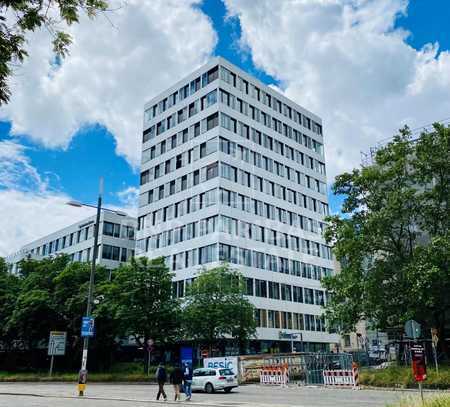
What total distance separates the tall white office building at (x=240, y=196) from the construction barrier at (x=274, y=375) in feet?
59.9

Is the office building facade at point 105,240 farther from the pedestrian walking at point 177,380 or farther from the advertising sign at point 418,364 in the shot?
the advertising sign at point 418,364

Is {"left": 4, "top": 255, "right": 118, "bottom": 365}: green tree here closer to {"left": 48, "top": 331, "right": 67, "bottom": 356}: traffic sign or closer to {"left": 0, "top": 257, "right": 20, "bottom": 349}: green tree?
{"left": 0, "top": 257, "right": 20, "bottom": 349}: green tree

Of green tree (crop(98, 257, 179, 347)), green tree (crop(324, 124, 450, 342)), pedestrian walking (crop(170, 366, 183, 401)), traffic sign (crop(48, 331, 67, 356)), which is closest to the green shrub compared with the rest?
pedestrian walking (crop(170, 366, 183, 401))

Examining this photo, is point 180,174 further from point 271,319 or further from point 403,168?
point 403,168

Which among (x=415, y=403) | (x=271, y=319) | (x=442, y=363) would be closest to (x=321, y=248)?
(x=271, y=319)

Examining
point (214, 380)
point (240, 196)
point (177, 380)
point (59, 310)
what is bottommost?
point (214, 380)

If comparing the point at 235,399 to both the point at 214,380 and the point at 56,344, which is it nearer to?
the point at 214,380

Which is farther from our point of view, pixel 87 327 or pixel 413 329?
pixel 87 327

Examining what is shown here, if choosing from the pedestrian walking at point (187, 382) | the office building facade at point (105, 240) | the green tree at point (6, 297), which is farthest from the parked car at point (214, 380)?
the office building facade at point (105, 240)

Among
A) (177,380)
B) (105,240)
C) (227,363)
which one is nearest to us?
(177,380)

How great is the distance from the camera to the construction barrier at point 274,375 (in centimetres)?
3188

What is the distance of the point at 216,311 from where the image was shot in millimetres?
41688

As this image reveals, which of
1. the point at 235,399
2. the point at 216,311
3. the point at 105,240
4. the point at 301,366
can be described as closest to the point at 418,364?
the point at 235,399

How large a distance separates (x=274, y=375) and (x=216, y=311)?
10.1 meters
